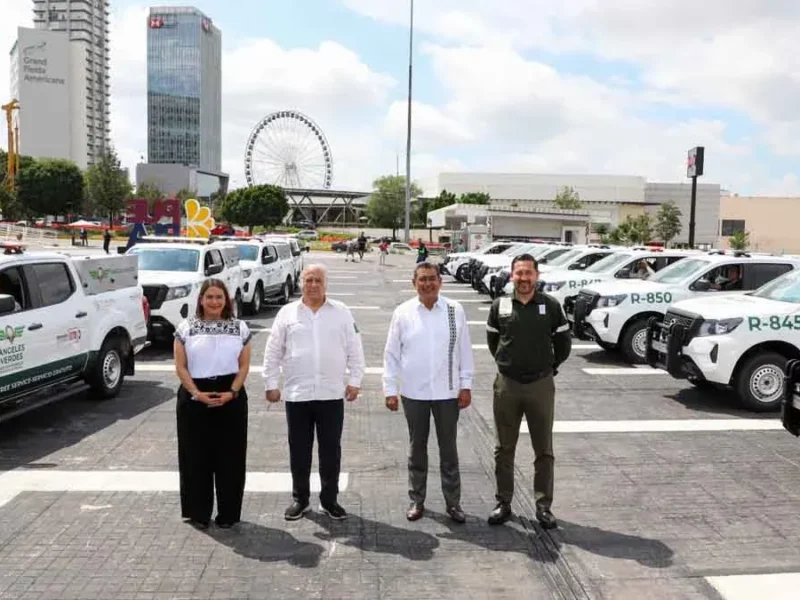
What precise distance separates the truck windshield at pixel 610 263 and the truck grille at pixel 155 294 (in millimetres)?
8349

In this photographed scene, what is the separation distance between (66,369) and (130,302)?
1651 mm

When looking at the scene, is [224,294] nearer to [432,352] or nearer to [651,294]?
[432,352]

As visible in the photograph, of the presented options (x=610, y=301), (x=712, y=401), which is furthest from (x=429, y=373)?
(x=610, y=301)

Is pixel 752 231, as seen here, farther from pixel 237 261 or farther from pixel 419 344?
pixel 419 344

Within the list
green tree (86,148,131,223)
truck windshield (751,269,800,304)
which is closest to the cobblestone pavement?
truck windshield (751,269,800,304)

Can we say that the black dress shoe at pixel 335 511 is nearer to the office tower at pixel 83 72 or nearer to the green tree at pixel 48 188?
the green tree at pixel 48 188

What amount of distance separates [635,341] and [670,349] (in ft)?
9.02

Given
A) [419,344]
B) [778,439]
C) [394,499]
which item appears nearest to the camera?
[419,344]

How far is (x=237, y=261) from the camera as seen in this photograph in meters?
17.3

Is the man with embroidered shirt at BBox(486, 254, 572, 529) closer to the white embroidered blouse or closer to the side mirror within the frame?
the white embroidered blouse

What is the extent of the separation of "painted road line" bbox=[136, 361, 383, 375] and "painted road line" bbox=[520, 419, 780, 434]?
11.3 ft

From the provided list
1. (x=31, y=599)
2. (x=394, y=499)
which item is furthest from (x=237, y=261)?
(x=31, y=599)

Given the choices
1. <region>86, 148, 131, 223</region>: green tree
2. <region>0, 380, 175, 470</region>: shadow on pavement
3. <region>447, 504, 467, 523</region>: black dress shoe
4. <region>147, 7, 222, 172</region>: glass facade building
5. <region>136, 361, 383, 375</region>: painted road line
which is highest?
<region>147, 7, 222, 172</region>: glass facade building

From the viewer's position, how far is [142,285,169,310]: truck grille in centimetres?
1270
